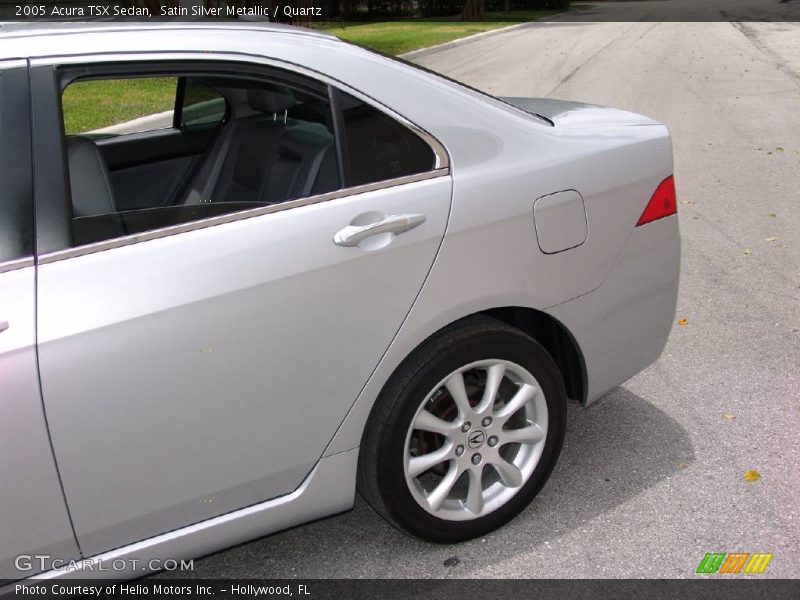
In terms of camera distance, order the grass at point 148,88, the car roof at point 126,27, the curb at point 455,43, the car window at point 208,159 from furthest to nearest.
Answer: the curb at point 455,43, the grass at point 148,88, the car window at point 208,159, the car roof at point 126,27

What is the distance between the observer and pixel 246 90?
335 centimetres

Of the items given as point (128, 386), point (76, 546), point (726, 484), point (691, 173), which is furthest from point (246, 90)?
point (691, 173)

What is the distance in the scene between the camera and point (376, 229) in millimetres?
2416

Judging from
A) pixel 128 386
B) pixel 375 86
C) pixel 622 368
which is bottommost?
pixel 622 368

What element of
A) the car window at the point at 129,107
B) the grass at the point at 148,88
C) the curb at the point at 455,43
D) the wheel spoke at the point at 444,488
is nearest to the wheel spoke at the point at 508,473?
the wheel spoke at the point at 444,488

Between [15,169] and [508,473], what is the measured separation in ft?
5.94

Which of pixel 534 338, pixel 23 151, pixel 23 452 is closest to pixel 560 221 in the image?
pixel 534 338

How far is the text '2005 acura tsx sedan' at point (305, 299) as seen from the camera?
209 cm

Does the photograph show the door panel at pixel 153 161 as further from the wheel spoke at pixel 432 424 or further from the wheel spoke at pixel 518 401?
the wheel spoke at pixel 518 401

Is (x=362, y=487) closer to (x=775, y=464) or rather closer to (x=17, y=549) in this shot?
(x=17, y=549)

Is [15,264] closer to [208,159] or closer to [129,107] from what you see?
[208,159]

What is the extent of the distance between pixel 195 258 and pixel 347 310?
1.49 ft

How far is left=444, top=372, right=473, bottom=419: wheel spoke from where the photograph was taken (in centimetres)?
269

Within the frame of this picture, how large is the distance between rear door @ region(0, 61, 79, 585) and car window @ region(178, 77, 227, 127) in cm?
155
